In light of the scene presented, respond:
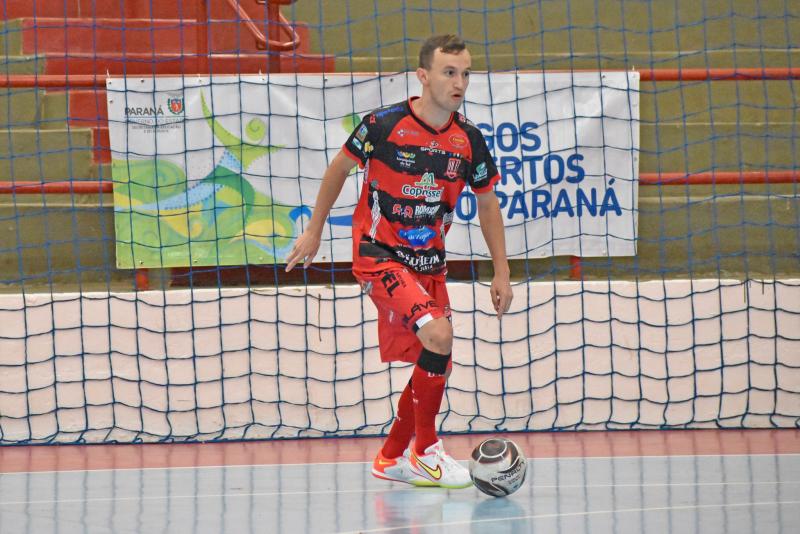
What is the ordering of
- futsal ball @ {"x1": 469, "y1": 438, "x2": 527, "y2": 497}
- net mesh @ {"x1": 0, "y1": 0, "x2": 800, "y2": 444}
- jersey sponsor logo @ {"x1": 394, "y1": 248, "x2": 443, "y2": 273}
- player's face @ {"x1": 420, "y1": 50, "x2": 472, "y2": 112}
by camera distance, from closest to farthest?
futsal ball @ {"x1": 469, "y1": 438, "x2": 527, "y2": 497}
player's face @ {"x1": 420, "y1": 50, "x2": 472, "y2": 112}
jersey sponsor logo @ {"x1": 394, "y1": 248, "x2": 443, "y2": 273}
net mesh @ {"x1": 0, "y1": 0, "x2": 800, "y2": 444}

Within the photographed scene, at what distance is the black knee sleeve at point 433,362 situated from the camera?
12.4ft

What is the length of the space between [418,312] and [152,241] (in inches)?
79.0

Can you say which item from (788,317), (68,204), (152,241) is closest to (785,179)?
(788,317)

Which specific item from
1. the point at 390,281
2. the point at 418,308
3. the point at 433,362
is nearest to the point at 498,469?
the point at 433,362

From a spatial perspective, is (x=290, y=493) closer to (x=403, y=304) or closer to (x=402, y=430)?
(x=402, y=430)

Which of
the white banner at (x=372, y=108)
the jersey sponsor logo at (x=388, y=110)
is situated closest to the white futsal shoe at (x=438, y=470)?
the jersey sponsor logo at (x=388, y=110)

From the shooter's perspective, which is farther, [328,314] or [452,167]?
[328,314]

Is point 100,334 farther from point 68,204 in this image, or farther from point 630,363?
point 630,363

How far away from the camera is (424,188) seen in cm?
381

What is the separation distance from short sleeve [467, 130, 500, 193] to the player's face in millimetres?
229

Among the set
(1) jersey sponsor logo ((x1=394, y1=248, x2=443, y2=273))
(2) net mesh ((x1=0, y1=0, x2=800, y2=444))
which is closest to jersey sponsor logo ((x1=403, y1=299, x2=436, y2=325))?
(1) jersey sponsor logo ((x1=394, y1=248, x2=443, y2=273))

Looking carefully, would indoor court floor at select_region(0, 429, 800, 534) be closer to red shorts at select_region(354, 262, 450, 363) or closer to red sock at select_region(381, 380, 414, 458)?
red sock at select_region(381, 380, 414, 458)

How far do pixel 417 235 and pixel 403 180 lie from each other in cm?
20

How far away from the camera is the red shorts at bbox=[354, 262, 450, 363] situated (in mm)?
3674
